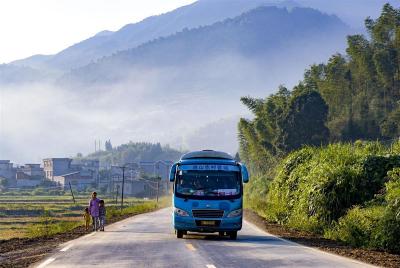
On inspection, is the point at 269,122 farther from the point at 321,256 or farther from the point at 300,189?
the point at 321,256

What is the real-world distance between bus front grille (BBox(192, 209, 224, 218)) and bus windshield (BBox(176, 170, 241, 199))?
50cm

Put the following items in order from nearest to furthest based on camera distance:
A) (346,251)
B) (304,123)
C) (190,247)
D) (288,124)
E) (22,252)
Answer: (346,251) → (190,247) → (22,252) → (288,124) → (304,123)

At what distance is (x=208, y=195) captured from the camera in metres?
23.5

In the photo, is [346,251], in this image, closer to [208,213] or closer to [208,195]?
[208,213]

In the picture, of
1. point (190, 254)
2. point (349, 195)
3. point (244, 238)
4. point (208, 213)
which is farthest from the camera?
point (349, 195)

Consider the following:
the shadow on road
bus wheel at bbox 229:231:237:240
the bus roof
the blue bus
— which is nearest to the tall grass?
the shadow on road

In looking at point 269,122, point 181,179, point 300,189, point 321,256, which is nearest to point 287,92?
point 269,122

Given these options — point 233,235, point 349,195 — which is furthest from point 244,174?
point 349,195

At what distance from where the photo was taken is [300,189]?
30.3 m

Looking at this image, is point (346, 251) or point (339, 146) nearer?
point (346, 251)

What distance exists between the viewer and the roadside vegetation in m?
23.1

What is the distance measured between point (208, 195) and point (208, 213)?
0.62 meters

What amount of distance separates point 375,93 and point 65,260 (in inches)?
2804

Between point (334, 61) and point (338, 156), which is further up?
point (334, 61)
